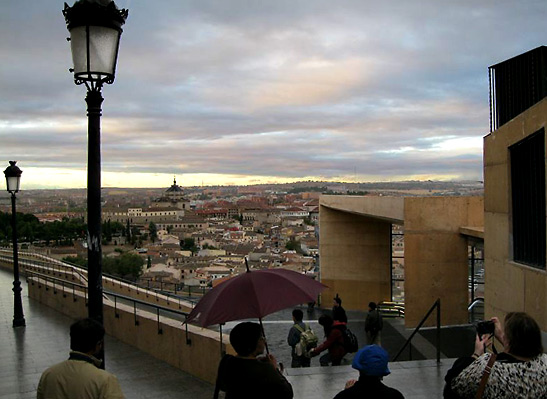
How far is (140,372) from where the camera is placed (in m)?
8.24

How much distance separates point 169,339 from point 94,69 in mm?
5636

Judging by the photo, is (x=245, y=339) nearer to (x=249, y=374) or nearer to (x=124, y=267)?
Answer: (x=249, y=374)

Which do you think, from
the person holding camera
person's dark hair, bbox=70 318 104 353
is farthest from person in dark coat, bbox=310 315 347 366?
person's dark hair, bbox=70 318 104 353

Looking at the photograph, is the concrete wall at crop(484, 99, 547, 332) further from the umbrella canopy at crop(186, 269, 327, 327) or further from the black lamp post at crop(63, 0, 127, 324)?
the black lamp post at crop(63, 0, 127, 324)

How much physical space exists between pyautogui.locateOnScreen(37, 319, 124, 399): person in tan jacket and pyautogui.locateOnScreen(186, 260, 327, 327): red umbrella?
1.19 metres

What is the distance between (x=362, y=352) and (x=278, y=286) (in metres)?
1.47

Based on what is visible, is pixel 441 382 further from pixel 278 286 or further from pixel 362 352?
pixel 362 352

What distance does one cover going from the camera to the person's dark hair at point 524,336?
2.83 metres

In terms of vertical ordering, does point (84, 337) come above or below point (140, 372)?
above

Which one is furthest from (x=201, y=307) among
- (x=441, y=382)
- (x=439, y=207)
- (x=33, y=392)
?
(x=439, y=207)

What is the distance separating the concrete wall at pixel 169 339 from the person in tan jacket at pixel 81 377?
14.7ft

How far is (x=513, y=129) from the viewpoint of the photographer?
762 cm

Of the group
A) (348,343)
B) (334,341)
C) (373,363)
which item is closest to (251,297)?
(373,363)

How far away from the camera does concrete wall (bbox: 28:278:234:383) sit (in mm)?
7738
